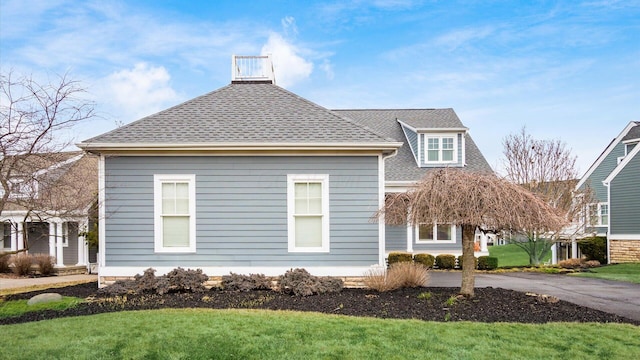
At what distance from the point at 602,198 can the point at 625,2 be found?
1568cm

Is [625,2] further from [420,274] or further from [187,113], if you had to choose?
[187,113]

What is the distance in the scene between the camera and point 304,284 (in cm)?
1075

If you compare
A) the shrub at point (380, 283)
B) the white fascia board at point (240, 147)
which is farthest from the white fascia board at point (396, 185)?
the shrub at point (380, 283)

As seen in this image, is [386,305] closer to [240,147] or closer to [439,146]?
[240,147]

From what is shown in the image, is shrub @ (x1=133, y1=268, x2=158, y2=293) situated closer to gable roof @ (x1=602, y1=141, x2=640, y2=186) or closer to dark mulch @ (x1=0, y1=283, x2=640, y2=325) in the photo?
dark mulch @ (x1=0, y1=283, x2=640, y2=325)

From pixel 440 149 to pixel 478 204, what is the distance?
1185cm

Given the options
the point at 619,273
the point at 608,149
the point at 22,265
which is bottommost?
the point at 619,273

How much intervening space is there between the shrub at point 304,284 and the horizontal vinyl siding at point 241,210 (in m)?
0.75

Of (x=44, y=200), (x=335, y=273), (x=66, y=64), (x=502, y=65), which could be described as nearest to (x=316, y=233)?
(x=335, y=273)

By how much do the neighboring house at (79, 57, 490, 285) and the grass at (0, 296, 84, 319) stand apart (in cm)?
171

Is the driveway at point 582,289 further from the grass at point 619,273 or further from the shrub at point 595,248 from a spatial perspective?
the shrub at point 595,248

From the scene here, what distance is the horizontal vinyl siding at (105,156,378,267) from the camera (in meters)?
11.9

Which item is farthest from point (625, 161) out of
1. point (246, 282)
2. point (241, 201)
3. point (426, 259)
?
point (246, 282)

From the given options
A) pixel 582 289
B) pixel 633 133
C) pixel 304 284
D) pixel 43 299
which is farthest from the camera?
pixel 633 133
